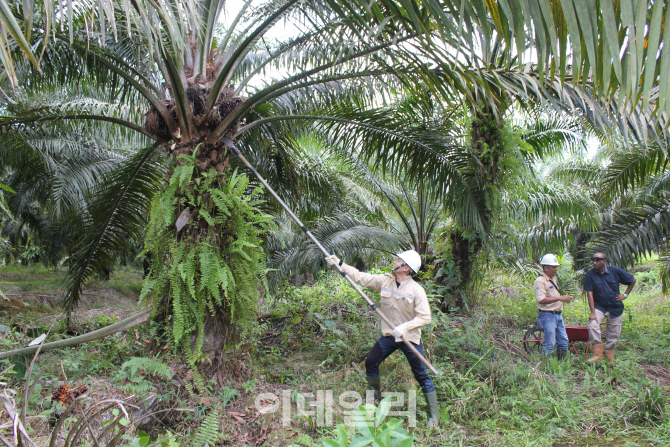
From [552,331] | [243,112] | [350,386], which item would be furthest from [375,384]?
[243,112]

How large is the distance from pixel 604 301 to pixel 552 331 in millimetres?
971

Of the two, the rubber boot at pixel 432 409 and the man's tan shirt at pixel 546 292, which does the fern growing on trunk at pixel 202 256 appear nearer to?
the rubber boot at pixel 432 409

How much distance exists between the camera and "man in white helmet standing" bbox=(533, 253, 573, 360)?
6008mm

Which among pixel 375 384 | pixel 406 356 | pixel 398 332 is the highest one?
pixel 398 332

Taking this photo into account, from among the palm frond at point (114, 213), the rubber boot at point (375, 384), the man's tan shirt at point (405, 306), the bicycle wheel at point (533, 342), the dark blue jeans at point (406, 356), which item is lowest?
the bicycle wheel at point (533, 342)

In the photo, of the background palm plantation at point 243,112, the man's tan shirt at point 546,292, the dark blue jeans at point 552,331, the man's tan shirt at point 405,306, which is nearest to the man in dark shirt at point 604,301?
the dark blue jeans at point 552,331

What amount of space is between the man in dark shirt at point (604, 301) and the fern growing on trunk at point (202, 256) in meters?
4.82

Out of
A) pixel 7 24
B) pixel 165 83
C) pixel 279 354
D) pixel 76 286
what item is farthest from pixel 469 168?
pixel 76 286

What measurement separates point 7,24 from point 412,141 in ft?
14.8

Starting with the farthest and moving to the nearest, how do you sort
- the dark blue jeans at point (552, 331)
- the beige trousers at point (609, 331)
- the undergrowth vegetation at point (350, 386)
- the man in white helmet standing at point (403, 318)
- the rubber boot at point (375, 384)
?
the beige trousers at point (609, 331) < the dark blue jeans at point (552, 331) < the rubber boot at point (375, 384) < the man in white helmet standing at point (403, 318) < the undergrowth vegetation at point (350, 386)

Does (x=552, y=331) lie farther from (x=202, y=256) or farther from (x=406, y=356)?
(x=202, y=256)

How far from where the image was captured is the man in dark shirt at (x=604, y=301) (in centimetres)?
613

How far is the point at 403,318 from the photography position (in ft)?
15.1

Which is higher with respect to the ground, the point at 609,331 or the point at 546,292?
the point at 546,292
